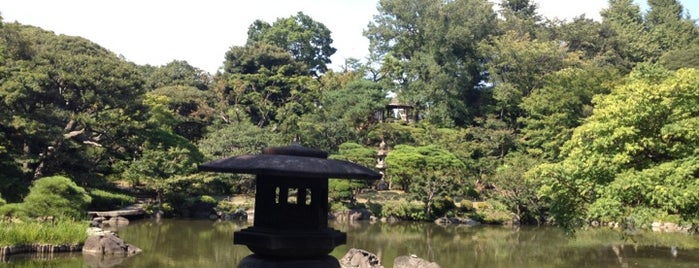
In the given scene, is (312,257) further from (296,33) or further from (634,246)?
(296,33)

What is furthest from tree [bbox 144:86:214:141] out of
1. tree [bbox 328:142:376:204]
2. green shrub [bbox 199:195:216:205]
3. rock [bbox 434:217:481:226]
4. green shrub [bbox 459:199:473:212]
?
green shrub [bbox 459:199:473:212]

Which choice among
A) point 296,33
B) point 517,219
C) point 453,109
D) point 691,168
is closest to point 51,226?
point 691,168

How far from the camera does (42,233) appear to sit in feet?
42.5

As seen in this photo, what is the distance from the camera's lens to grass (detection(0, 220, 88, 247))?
40.4 feet

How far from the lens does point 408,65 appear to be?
37.1 metres

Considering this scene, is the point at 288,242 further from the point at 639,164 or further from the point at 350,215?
the point at 350,215

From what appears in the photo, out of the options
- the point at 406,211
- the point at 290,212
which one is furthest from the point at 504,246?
the point at 290,212

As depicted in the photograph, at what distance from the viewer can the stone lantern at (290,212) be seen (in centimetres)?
482

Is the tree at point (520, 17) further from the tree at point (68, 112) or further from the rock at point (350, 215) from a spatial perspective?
the tree at point (68, 112)

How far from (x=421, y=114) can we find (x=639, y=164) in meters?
27.3

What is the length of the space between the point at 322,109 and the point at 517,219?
1386 cm

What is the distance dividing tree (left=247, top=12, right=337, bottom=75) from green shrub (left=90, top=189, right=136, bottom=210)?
28.1m

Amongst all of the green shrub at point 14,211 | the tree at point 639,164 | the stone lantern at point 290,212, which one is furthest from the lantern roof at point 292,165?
the green shrub at point 14,211

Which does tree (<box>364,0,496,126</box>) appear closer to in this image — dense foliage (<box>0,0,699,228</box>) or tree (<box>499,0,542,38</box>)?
dense foliage (<box>0,0,699,228</box>)
